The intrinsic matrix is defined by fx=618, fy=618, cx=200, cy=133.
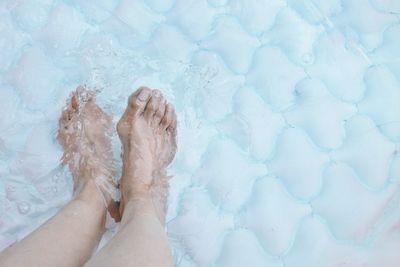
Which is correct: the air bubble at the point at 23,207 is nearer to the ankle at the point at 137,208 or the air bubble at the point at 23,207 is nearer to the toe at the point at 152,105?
the ankle at the point at 137,208

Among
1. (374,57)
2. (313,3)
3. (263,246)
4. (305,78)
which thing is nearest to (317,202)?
(263,246)

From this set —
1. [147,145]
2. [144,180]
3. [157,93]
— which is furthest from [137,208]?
[157,93]

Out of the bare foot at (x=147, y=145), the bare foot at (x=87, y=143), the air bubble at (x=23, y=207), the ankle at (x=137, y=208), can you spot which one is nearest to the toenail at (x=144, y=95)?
the bare foot at (x=147, y=145)

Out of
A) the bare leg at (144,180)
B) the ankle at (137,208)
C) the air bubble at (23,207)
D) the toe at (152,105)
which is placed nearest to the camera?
the bare leg at (144,180)

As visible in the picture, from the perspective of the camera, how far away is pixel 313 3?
1.62 m

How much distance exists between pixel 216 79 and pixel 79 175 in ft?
1.34

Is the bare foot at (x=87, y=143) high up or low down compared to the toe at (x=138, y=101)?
down

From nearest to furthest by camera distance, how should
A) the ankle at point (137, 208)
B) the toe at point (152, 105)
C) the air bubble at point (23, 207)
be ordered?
the ankle at point (137, 208), the air bubble at point (23, 207), the toe at point (152, 105)

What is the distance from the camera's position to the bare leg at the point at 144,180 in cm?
108

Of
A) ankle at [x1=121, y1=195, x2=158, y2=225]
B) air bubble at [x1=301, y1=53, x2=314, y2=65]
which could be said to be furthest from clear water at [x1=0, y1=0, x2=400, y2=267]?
ankle at [x1=121, y1=195, x2=158, y2=225]

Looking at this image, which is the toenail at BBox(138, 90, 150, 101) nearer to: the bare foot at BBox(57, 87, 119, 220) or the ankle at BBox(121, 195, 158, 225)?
the bare foot at BBox(57, 87, 119, 220)

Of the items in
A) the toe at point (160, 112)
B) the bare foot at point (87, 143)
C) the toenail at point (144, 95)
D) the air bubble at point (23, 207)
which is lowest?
the air bubble at point (23, 207)

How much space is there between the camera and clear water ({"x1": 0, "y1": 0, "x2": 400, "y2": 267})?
4.53ft

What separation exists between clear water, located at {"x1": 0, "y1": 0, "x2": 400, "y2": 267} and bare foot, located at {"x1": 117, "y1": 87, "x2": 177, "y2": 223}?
4 centimetres
